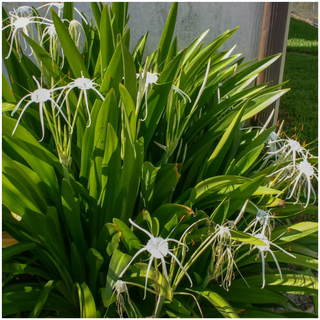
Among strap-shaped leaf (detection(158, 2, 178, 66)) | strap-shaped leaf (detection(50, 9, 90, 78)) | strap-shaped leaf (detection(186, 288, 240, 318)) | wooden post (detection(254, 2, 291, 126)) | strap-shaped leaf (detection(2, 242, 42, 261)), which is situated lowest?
strap-shaped leaf (detection(186, 288, 240, 318))

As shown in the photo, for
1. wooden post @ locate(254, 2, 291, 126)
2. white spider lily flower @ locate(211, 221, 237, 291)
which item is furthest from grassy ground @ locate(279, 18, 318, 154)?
white spider lily flower @ locate(211, 221, 237, 291)

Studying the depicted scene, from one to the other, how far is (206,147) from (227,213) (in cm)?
33

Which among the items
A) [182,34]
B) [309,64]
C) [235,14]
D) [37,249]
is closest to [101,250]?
[37,249]

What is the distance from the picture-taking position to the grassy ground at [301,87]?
2830 mm

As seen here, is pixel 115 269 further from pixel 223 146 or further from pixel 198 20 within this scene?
pixel 198 20

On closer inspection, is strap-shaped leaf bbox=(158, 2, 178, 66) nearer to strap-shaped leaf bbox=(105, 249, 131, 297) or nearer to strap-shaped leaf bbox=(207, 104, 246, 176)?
strap-shaped leaf bbox=(207, 104, 246, 176)

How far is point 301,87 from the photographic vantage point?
353 centimetres

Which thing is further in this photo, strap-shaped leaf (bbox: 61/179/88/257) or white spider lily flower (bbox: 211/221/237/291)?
strap-shaped leaf (bbox: 61/179/88/257)

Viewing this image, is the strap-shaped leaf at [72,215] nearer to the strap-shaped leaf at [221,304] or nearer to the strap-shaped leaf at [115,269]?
the strap-shaped leaf at [115,269]

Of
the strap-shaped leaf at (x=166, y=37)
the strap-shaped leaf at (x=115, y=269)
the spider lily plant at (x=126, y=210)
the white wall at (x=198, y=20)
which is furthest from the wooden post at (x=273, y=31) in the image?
the strap-shaped leaf at (x=115, y=269)

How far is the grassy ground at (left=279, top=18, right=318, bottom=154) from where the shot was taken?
2.83m

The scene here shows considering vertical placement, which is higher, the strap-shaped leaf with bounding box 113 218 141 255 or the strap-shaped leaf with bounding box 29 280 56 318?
the strap-shaped leaf with bounding box 113 218 141 255

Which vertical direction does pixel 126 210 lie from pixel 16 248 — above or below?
above

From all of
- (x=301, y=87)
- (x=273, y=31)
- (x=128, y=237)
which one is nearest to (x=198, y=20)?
(x=273, y=31)
